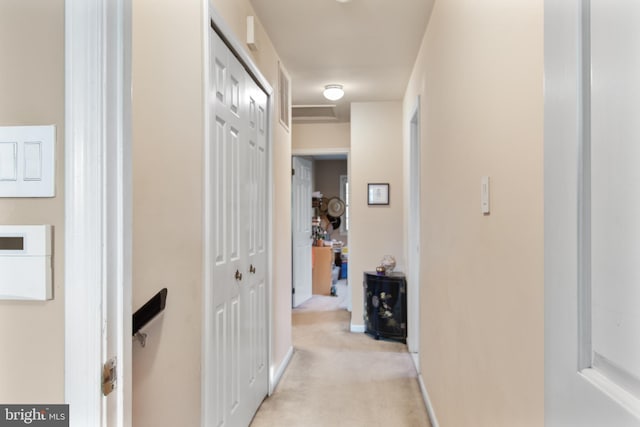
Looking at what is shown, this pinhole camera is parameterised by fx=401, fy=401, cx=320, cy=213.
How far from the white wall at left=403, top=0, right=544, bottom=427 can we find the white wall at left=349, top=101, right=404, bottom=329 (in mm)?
1979

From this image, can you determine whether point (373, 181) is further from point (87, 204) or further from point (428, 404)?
point (87, 204)

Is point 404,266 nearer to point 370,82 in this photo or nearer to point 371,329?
point 371,329

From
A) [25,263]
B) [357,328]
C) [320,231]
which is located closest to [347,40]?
[25,263]

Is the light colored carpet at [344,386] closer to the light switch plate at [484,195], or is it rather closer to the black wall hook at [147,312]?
the black wall hook at [147,312]

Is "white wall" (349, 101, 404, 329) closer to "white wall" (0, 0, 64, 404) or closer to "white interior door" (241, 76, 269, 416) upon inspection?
"white interior door" (241, 76, 269, 416)

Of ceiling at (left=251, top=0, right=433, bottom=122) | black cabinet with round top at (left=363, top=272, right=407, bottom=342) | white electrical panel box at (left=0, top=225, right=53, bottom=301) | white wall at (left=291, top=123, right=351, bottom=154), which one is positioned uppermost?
ceiling at (left=251, top=0, right=433, bottom=122)

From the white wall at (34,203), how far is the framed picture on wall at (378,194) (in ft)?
12.6

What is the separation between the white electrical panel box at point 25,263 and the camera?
68 cm

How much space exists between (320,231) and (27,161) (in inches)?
247

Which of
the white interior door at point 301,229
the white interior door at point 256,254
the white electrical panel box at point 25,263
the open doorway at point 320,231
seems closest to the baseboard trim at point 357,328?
the open doorway at point 320,231

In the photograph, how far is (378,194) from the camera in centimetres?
439

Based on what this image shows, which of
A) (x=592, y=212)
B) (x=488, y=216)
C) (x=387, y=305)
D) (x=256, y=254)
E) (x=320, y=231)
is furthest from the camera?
(x=320, y=231)

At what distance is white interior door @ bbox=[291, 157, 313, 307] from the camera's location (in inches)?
213

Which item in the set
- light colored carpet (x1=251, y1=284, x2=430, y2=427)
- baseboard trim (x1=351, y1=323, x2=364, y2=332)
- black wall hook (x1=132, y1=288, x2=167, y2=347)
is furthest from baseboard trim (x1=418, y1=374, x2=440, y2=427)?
black wall hook (x1=132, y1=288, x2=167, y2=347)
